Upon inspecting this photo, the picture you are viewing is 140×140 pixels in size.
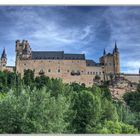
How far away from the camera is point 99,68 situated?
822cm

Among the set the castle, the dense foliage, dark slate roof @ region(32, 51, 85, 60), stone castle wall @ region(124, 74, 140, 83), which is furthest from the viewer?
the castle

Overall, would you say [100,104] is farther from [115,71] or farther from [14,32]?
[14,32]

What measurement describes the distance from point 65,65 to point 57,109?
4.33 ft

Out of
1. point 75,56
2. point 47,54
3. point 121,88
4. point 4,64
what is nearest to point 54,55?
point 47,54

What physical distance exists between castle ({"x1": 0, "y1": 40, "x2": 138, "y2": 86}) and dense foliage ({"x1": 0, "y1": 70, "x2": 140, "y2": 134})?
0.13 meters

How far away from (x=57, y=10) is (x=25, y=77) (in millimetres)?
1563

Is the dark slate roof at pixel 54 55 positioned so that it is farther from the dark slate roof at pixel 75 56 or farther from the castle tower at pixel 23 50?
the castle tower at pixel 23 50

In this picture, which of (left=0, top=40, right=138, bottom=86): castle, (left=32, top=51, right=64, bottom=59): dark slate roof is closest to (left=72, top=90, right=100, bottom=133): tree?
(left=0, top=40, right=138, bottom=86): castle

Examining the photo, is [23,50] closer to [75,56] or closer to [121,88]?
[75,56]

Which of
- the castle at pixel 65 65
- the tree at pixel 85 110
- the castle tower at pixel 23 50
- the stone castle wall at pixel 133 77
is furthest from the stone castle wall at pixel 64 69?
the stone castle wall at pixel 133 77

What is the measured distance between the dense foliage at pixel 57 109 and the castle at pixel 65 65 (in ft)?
0.42

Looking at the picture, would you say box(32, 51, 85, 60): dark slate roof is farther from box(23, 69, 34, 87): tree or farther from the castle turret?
box(23, 69, 34, 87): tree

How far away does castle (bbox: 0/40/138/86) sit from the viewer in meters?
7.89

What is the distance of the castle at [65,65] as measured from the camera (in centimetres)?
789
